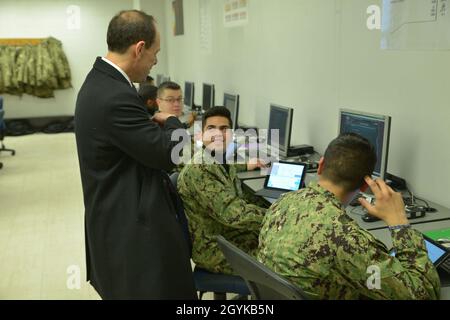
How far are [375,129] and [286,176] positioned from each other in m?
0.60

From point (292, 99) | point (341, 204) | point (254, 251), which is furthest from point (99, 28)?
point (341, 204)

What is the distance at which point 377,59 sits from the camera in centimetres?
270

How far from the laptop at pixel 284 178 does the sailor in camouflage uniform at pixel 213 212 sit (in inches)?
19.7

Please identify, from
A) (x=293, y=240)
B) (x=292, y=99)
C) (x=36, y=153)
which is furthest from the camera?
(x=36, y=153)

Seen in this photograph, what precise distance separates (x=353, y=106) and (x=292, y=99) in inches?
33.8

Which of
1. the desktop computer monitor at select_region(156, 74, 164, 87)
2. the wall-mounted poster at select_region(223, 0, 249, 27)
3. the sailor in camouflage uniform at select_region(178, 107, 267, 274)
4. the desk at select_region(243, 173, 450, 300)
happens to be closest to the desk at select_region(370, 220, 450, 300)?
the desk at select_region(243, 173, 450, 300)

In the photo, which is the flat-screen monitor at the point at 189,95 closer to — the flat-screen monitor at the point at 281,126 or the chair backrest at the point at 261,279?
the flat-screen monitor at the point at 281,126

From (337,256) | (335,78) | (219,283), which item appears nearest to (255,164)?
(335,78)

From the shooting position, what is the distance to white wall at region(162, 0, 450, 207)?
7.71ft

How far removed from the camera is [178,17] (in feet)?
23.7

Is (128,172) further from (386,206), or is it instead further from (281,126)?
(281,126)

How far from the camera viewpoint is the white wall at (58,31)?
879cm

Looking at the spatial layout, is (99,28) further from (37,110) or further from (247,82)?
(247,82)

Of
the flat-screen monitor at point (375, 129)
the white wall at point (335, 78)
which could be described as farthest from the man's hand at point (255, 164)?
the flat-screen monitor at point (375, 129)
